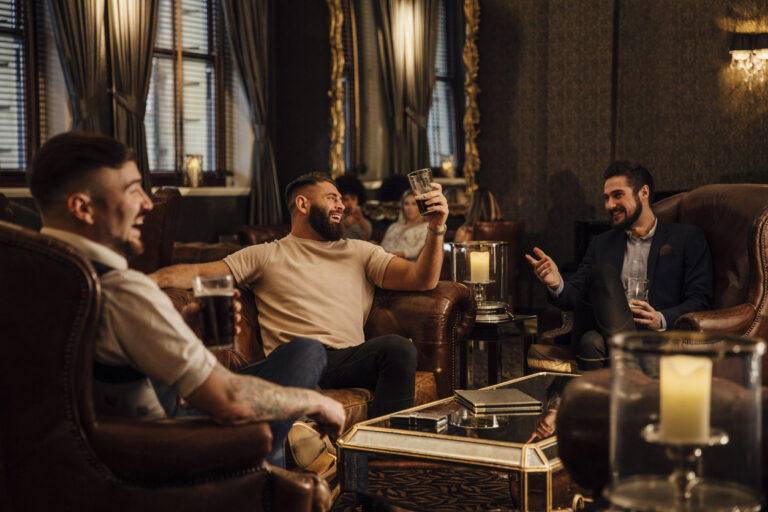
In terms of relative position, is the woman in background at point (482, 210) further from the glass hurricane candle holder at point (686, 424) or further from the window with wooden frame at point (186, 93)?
the glass hurricane candle holder at point (686, 424)

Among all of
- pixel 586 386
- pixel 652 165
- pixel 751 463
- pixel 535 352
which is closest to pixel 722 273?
pixel 535 352

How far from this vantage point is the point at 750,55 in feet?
18.7

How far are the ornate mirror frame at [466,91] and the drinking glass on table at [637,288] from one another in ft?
14.2

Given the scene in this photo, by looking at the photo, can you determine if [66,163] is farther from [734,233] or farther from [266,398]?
[734,233]

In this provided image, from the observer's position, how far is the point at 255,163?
691cm

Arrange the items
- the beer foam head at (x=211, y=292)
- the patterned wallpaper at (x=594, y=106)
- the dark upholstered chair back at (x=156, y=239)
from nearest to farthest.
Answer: the beer foam head at (x=211, y=292) < the dark upholstered chair back at (x=156, y=239) < the patterned wallpaper at (x=594, y=106)

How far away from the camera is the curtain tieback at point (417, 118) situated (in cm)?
781

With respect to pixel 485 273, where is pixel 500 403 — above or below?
below

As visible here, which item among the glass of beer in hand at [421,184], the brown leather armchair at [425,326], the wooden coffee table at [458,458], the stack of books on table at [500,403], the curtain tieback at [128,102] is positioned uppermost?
the curtain tieback at [128,102]

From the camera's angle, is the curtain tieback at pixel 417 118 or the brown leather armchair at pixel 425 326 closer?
the brown leather armchair at pixel 425 326

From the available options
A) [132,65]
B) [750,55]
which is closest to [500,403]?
[750,55]

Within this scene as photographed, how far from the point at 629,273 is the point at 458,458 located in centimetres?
177

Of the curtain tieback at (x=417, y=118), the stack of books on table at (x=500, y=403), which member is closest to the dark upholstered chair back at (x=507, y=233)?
the curtain tieback at (x=417, y=118)

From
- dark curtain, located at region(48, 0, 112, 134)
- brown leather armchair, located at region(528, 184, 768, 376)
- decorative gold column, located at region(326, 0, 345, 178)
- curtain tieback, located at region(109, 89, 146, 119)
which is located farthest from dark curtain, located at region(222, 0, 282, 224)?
brown leather armchair, located at region(528, 184, 768, 376)
